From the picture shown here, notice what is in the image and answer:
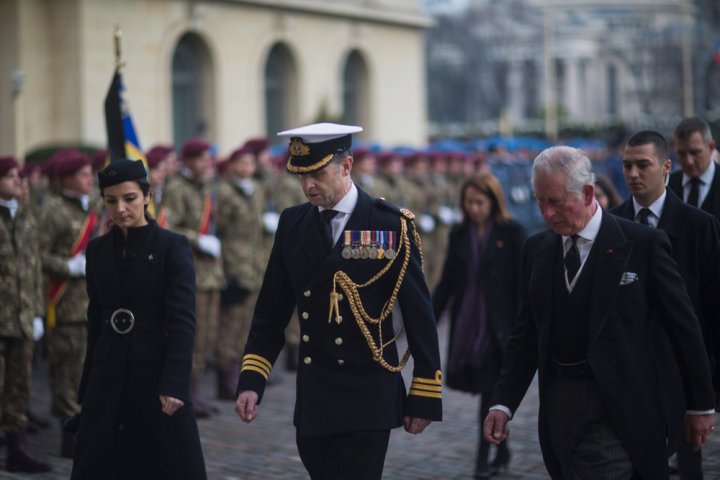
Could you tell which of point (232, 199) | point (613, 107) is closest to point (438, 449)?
point (232, 199)

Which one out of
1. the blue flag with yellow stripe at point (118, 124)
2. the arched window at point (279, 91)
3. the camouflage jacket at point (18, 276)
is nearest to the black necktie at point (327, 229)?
the camouflage jacket at point (18, 276)

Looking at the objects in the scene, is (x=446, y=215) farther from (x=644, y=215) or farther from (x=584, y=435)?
(x=584, y=435)

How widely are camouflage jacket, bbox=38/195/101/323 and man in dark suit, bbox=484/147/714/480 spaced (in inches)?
194

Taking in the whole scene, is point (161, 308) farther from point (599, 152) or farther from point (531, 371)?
point (599, 152)

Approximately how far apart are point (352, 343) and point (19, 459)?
13.0 ft

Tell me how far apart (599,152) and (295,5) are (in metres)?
8.71

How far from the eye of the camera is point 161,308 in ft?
19.9

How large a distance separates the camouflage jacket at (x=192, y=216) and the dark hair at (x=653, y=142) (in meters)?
5.20

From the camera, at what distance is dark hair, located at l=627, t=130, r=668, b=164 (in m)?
6.22

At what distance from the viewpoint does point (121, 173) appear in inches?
239

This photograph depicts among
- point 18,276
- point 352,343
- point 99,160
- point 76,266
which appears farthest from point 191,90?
point 352,343

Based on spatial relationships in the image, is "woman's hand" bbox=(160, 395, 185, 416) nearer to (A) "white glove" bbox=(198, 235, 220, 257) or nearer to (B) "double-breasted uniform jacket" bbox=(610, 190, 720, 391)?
(B) "double-breasted uniform jacket" bbox=(610, 190, 720, 391)

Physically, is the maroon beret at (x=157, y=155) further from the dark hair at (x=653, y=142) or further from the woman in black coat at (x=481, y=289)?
the dark hair at (x=653, y=142)

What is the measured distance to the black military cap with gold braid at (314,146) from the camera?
5051mm
